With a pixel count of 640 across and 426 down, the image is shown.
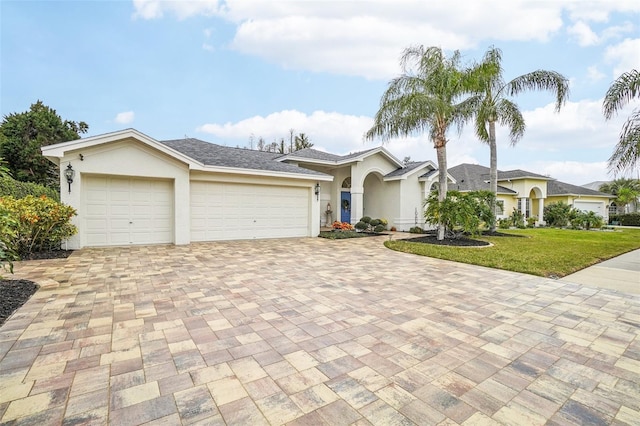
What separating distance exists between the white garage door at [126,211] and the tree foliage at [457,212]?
10.2 m

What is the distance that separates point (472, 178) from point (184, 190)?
910 inches

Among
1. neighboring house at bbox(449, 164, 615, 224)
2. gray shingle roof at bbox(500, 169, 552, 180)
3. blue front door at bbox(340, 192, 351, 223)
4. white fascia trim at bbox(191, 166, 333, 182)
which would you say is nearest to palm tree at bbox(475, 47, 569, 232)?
neighboring house at bbox(449, 164, 615, 224)

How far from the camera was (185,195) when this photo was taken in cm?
1066

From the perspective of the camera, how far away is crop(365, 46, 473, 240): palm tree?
38.1 ft

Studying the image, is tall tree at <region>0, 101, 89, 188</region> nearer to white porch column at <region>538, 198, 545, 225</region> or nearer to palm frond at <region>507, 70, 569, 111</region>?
palm frond at <region>507, 70, 569, 111</region>

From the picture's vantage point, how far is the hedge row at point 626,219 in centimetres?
2961

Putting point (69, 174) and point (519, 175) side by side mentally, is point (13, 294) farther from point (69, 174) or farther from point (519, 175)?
point (519, 175)

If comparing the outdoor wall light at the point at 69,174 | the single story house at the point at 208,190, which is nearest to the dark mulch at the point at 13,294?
the single story house at the point at 208,190

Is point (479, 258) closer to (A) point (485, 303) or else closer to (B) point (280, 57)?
(A) point (485, 303)

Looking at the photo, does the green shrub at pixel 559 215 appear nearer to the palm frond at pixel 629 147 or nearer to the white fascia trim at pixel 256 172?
the palm frond at pixel 629 147

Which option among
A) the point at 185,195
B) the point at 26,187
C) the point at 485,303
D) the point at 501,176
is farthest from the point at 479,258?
the point at 501,176

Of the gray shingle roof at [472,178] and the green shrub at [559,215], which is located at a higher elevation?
the gray shingle roof at [472,178]

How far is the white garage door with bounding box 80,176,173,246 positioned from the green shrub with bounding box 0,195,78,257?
0.91 m

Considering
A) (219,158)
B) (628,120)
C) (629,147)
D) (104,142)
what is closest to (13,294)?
(104,142)
